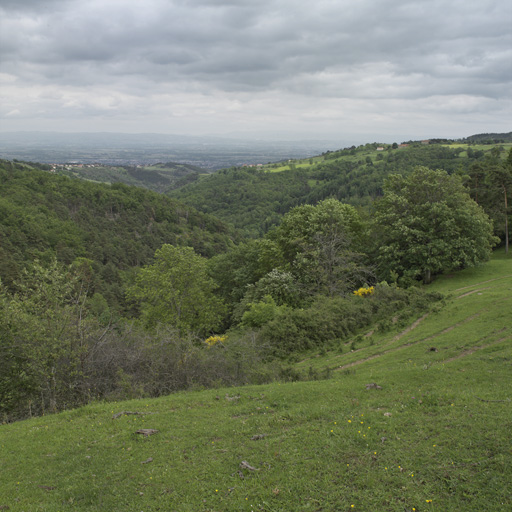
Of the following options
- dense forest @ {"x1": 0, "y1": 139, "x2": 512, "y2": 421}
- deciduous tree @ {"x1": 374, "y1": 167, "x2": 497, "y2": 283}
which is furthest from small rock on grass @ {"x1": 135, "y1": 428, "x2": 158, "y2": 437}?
deciduous tree @ {"x1": 374, "y1": 167, "x2": 497, "y2": 283}

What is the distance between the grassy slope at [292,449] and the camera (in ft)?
24.6

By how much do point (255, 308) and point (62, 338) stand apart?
1404 centimetres

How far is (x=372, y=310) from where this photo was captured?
2519 centimetres

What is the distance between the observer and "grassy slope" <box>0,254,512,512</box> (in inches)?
295

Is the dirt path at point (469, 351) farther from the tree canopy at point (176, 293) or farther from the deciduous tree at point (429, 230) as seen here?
the tree canopy at point (176, 293)

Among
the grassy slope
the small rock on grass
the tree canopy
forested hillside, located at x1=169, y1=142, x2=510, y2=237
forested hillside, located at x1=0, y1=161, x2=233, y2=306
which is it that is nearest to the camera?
the grassy slope

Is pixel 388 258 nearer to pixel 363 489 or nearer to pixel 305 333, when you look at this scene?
pixel 305 333

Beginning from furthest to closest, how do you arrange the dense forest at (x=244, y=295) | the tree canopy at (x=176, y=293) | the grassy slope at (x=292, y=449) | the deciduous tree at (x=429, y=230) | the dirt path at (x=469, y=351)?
1. the deciduous tree at (x=429, y=230)
2. the tree canopy at (x=176, y=293)
3. the dirt path at (x=469, y=351)
4. the dense forest at (x=244, y=295)
5. the grassy slope at (x=292, y=449)

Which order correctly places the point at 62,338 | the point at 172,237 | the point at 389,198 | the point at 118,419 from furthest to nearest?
the point at 172,237
the point at 389,198
the point at 62,338
the point at 118,419

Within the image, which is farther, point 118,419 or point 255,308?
Answer: point 255,308

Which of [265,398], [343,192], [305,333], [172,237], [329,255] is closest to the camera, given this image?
[265,398]

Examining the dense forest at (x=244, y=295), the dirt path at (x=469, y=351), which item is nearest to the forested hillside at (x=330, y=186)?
the dense forest at (x=244, y=295)

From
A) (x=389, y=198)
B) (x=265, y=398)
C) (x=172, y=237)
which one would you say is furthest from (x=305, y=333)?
(x=172, y=237)

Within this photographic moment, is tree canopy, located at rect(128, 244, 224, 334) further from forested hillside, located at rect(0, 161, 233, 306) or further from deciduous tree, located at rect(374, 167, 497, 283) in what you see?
forested hillside, located at rect(0, 161, 233, 306)
